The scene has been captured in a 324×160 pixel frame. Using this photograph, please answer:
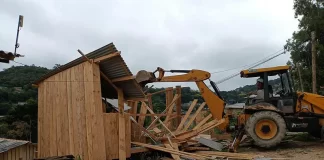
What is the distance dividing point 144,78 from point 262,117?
14.1ft

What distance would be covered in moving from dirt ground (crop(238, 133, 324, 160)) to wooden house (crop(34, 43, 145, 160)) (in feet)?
14.6

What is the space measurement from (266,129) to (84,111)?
624 cm

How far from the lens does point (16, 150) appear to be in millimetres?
15297

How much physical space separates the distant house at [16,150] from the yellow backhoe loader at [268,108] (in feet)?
23.9

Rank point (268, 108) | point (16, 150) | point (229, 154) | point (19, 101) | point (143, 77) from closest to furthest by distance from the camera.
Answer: point (229, 154) < point (143, 77) < point (268, 108) < point (16, 150) < point (19, 101)

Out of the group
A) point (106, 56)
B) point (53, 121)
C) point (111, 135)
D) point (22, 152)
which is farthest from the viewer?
point (22, 152)

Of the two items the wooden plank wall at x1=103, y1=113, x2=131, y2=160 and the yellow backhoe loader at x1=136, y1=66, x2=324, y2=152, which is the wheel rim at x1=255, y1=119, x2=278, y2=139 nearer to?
the yellow backhoe loader at x1=136, y1=66, x2=324, y2=152

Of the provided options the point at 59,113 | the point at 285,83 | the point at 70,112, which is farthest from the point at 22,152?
the point at 285,83

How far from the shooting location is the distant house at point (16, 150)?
556 inches

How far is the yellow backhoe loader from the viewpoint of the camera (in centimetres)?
1114

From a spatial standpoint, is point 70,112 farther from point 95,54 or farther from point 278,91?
point 278,91

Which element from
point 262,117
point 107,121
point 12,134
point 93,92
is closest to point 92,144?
point 107,121

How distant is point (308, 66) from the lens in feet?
85.3

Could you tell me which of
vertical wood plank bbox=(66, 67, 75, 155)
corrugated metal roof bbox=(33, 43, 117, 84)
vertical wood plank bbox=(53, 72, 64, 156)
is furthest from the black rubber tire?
vertical wood plank bbox=(53, 72, 64, 156)
